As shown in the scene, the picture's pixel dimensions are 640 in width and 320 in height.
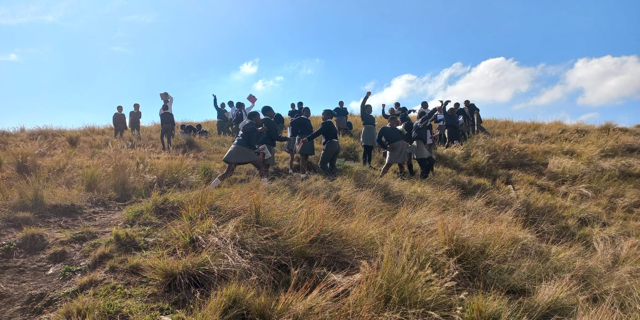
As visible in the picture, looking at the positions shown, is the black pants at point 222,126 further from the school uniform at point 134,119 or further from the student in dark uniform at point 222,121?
the school uniform at point 134,119

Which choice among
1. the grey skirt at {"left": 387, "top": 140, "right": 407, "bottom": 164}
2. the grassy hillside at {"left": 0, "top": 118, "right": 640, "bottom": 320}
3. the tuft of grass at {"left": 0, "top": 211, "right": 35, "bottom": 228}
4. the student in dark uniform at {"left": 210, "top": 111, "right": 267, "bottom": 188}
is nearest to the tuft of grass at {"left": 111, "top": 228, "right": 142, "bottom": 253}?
the grassy hillside at {"left": 0, "top": 118, "right": 640, "bottom": 320}

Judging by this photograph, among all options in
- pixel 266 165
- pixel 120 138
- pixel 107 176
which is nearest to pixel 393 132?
pixel 266 165

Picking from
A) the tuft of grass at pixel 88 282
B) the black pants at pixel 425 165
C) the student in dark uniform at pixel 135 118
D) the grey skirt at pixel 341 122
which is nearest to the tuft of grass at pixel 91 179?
the tuft of grass at pixel 88 282

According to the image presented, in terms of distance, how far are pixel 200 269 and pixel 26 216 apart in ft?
10.2

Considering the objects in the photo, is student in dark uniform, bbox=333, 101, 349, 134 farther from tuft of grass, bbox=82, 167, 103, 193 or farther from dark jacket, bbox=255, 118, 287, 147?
tuft of grass, bbox=82, 167, 103, 193

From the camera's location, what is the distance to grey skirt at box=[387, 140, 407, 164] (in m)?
8.01

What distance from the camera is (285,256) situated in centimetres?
335

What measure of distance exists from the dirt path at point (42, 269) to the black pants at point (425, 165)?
648cm

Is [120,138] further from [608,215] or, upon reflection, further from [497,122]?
[497,122]

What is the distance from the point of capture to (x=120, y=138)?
12.5 m

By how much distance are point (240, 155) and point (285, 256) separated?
11.8 feet

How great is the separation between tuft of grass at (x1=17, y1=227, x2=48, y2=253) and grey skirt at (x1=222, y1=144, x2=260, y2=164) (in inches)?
122

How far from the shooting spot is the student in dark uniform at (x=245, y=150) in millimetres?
6516

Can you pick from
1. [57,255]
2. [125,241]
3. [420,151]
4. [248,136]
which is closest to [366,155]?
[420,151]
